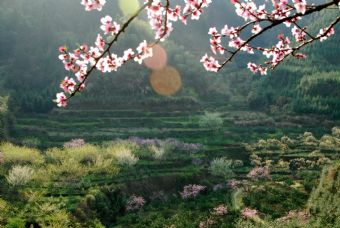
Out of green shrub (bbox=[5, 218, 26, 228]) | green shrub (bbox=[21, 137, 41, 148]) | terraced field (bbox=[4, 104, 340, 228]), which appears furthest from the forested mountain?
green shrub (bbox=[5, 218, 26, 228])

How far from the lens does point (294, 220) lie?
1639 centimetres

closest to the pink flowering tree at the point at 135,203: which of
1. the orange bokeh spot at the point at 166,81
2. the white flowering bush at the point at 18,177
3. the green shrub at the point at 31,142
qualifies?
the white flowering bush at the point at 18,177

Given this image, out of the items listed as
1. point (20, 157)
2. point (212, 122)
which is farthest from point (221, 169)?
point (212, 122)

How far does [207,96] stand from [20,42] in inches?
1130

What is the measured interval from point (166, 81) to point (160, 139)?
2138cm

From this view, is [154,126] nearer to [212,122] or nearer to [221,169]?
[212,122]

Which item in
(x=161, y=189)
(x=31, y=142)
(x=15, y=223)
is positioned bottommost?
(x=161, y=189)

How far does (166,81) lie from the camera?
187ft

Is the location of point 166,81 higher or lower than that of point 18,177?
higher

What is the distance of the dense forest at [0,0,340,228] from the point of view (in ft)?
65.4

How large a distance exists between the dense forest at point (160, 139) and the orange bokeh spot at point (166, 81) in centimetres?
74

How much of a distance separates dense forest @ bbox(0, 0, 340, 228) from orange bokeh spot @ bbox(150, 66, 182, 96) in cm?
74

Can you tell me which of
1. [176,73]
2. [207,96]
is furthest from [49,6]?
[207,96]

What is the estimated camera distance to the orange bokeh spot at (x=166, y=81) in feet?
181
